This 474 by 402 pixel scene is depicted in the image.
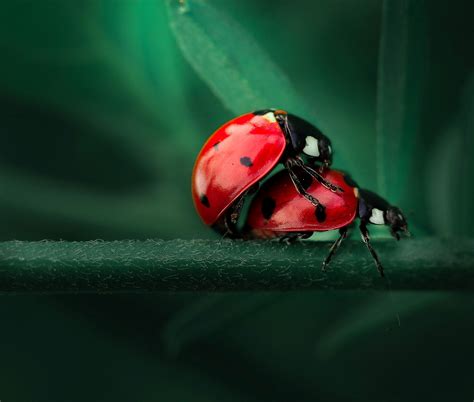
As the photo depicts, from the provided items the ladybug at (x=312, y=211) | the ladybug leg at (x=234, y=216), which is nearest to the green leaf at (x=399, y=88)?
the ladybug at (x=312, y=211)

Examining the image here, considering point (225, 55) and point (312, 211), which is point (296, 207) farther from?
point (225, 55)

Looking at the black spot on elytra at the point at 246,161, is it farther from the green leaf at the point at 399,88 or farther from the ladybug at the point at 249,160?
the green leaf at the point at 399,88

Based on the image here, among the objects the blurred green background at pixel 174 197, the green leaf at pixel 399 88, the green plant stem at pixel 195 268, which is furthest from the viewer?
the blurred green background at pixel 174 197

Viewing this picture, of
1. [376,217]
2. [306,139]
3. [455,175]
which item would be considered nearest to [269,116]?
[306,139]

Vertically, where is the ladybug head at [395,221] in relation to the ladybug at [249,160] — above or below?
below

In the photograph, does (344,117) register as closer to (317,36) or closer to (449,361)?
(317,36)

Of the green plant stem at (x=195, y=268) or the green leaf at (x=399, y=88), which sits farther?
the green leaf at (x=399, y=88)
